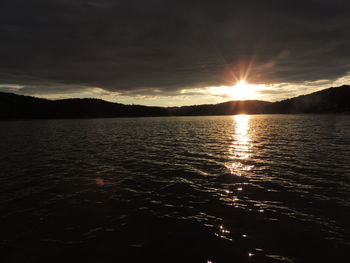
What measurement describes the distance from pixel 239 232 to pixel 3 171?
31.6 metres

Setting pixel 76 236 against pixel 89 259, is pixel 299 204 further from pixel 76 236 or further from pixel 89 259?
pixel 76 236

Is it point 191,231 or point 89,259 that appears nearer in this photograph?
point 89,259

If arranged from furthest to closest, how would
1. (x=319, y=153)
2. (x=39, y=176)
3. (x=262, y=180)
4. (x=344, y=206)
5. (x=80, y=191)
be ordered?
(x=319, y=153) → (x=39, y=176) → (x=262, y=180) → (x=80, y=191) → (x=344, y=206)

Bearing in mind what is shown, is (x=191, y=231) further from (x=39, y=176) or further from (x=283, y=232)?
(x=39, y=176)

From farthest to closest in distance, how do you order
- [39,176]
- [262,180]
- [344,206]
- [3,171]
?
[3,171] → [39,176] → [262,180] → [344,206]

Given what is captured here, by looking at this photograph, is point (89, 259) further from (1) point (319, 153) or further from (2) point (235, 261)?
(1) point (319, 153)

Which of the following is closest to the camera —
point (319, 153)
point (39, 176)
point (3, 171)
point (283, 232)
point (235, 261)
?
point (235, 261)

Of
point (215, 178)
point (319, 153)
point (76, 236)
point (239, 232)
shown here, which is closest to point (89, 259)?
point (76, 236)

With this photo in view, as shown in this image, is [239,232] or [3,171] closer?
[239,232]

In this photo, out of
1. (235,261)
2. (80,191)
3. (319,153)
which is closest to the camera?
(235,261)

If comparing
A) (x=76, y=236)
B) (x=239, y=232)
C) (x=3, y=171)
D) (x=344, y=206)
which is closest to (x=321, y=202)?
(x=344, y=206)

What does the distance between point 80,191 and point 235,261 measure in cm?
1601

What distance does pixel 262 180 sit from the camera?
2177 centimetres

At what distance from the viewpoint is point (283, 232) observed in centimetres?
1247
